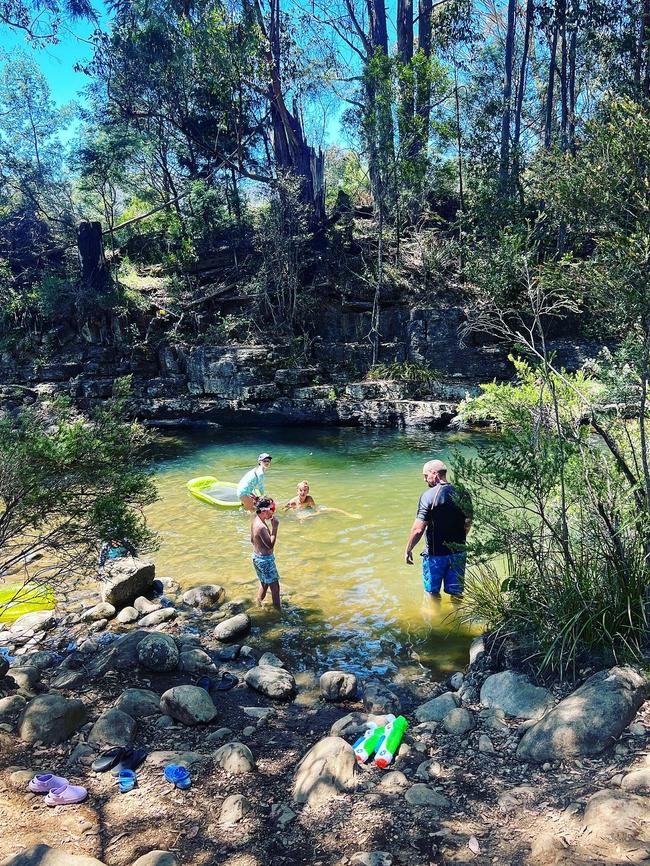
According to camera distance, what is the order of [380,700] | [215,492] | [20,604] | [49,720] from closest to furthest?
[49,720] < [380,700] < [20,604] < [215,492]

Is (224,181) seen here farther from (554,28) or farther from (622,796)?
(622,796)

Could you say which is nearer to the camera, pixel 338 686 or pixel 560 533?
pixel 560 533

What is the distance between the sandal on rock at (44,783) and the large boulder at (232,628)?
8.36 ft

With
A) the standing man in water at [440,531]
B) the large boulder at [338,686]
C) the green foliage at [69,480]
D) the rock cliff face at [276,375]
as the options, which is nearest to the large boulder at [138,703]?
the green foliage at [69,480]

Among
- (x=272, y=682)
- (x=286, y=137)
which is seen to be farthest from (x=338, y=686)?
(x=286, y=137)

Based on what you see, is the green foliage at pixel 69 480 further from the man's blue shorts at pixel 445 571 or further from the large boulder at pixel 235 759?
the man's blue shorts at pixel 445 571

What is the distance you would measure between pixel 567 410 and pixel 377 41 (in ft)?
78.2

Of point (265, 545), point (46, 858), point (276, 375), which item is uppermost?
point (276, 375)

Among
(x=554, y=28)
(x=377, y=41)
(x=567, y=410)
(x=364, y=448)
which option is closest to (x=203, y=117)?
(x=377, y=41)

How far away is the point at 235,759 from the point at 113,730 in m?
0.86

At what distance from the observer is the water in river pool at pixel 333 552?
540 cm

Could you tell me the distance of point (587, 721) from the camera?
10.5 feet

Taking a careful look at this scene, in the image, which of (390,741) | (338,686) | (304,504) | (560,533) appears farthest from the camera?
(304,504)

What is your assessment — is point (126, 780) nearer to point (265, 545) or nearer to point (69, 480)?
point (69, 480)
